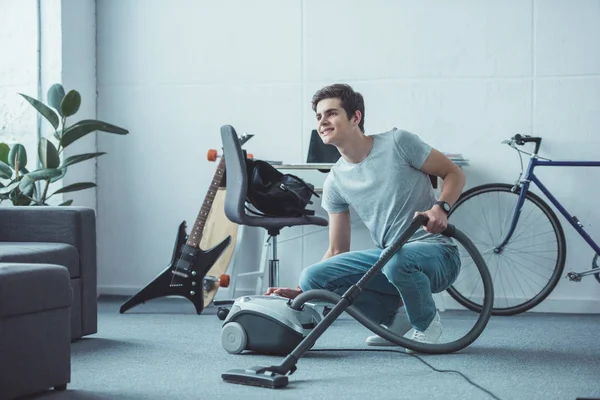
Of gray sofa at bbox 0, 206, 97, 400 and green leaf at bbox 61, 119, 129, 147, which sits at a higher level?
green leaf at bbox 61, 119, 129, 147

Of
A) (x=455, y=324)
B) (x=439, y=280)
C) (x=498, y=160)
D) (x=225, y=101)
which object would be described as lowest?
→ (x=455, y=324)

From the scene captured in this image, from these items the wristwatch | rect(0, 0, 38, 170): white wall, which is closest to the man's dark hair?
the wristwatch

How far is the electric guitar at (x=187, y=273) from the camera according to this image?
4184 mm

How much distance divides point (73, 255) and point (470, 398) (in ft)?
5.67

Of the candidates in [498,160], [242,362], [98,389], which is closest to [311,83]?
[498,160]

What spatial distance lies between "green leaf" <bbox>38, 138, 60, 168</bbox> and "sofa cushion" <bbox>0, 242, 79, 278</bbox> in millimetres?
975

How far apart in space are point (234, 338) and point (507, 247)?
205 centimetres

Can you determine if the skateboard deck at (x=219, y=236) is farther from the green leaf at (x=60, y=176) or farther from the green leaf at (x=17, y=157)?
the green leaf at (x=17, y=157)

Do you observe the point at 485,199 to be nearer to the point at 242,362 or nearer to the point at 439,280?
the point at 439,280

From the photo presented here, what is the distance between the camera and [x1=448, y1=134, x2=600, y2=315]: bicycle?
430cm

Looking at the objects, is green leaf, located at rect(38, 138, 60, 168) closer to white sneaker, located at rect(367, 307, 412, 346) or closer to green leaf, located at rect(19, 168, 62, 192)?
green leaf, located at rect(19, 168, 62, 192)

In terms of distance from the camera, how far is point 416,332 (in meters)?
3.04

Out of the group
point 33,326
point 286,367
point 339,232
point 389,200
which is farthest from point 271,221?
point 33,326

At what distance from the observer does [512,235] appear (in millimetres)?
4465
